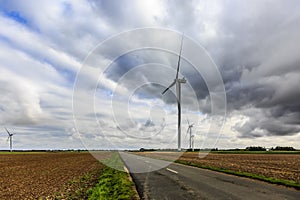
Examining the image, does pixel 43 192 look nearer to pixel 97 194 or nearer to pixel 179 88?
pixel 97 194

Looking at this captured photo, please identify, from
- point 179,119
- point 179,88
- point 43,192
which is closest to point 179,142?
point 179,119

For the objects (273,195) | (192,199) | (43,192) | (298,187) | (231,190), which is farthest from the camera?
(43,192)

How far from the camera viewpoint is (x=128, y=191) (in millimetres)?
12883

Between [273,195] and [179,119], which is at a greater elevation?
[179,119]

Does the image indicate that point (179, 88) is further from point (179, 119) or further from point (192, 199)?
point (192, 199)

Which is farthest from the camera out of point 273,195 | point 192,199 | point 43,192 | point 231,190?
point 43,192

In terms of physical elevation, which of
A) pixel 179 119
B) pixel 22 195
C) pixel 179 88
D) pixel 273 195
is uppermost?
pixel 179 88

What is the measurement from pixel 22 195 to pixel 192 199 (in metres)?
8.81

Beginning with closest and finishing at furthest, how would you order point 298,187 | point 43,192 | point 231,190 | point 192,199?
point 192,199 < point 231,190 < point 298,187 < point 43,192

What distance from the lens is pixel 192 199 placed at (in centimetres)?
A: 1076

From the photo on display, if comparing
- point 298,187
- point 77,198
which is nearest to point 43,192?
point 77,198

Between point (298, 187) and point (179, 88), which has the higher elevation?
point (179, 88)

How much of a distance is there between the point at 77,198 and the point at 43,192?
10.6 feet

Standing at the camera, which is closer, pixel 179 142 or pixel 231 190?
pixel 231 190
